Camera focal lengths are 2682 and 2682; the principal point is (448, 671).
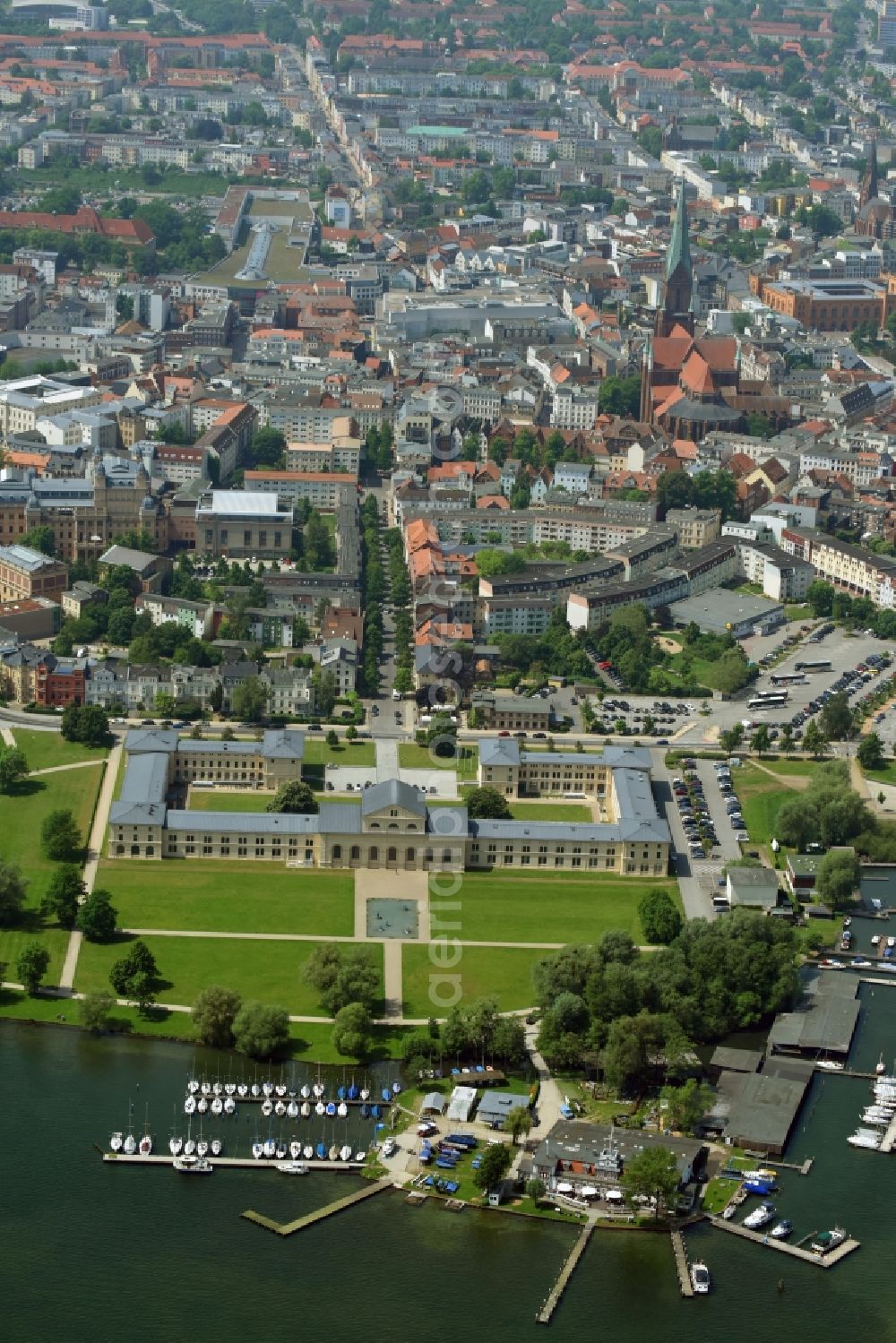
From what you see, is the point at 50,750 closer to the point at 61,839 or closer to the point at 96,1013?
the point at 61,839

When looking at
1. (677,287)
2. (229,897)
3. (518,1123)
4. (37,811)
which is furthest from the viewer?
(677,287)

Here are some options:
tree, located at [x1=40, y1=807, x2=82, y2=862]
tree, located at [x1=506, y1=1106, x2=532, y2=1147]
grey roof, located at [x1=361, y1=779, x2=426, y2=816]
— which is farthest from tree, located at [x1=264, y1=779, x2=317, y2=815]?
tree, located at [x1=506, y1=1106, x2=532, y2=1147]

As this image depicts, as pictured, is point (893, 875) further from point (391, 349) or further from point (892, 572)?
point (391, 349)

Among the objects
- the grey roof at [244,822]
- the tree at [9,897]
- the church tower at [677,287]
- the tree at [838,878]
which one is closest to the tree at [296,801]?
the grey roof at [244,822]

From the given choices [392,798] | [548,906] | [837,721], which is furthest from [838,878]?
[837,721]

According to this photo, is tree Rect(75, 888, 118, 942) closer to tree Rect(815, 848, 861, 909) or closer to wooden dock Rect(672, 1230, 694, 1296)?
wooden dock Rect(672, 1230, 694, 1296)

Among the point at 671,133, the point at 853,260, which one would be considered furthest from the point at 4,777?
the point at 671,133
